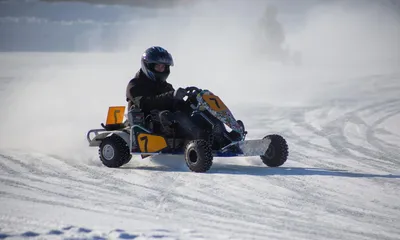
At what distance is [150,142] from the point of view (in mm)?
10977

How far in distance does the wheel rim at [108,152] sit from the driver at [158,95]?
816mm

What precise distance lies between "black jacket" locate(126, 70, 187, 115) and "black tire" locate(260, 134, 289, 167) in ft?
5.26

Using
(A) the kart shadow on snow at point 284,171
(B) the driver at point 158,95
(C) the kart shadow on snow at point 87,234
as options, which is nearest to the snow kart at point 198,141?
(B) the driver at point 158,95

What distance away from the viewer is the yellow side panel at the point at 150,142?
10867 millimetres

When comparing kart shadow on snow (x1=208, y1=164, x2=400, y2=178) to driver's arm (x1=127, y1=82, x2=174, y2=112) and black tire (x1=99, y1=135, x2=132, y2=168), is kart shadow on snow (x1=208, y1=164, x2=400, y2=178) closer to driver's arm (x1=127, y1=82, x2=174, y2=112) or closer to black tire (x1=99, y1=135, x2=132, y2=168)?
driver's arm (x1=127, y1=82, x2=174, y2=112)

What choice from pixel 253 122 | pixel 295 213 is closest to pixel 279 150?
pixel 295 213

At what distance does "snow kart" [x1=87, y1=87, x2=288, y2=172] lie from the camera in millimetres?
10331

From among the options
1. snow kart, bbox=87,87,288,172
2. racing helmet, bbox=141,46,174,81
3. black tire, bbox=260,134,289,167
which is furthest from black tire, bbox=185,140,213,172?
racing helmet, bbox=141,46,174,81

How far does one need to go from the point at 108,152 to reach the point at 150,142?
879 millimetres

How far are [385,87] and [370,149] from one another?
17.2 meters

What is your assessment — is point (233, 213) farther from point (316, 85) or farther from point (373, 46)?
point (373, 46)

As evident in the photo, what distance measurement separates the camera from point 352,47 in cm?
5872

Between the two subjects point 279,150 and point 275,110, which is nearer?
point 279,150

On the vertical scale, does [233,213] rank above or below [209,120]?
below
